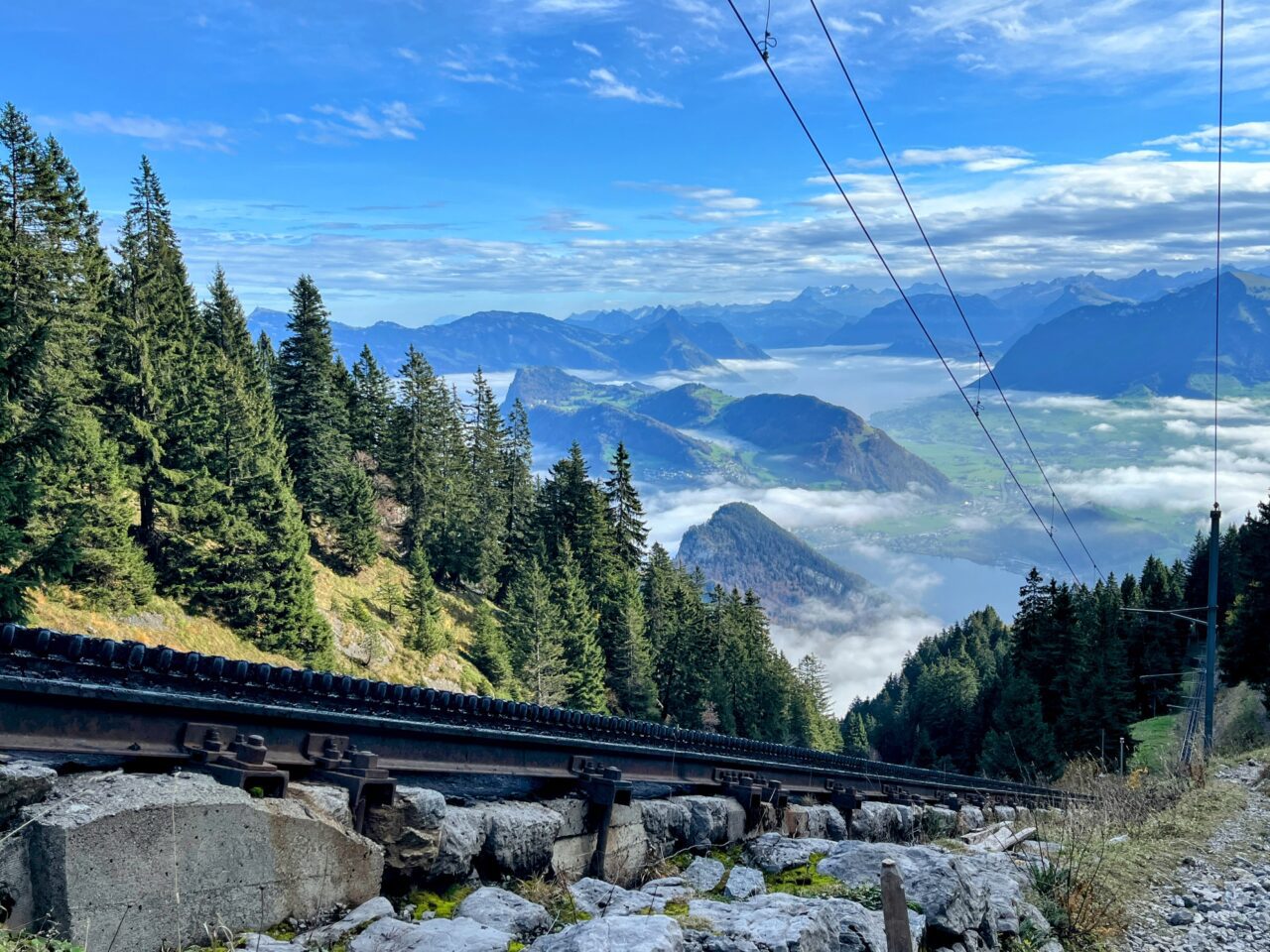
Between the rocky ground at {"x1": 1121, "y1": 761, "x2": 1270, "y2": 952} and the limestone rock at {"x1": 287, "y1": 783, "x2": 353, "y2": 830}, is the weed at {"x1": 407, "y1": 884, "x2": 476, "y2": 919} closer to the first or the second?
the limestone rock at {"x1": 287, "y1": 783, "x2": 353, "y2": 830}

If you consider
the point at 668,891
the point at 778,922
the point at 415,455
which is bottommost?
the point at 668,891

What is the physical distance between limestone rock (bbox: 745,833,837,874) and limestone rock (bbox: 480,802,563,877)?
2.58 meters

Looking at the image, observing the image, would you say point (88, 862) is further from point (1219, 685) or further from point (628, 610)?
point (1219, 685)

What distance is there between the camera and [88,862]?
5207 millimetres

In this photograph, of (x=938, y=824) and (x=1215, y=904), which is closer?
(x=1215, y=904)

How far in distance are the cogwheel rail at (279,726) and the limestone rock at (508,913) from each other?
1.14 m

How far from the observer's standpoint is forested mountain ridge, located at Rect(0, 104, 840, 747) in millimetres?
33281

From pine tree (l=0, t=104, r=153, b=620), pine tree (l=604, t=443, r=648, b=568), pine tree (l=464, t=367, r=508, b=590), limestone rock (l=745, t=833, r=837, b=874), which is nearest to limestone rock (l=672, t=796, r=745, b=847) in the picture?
limestone rock (l=745, t=833, r=837, b=874)

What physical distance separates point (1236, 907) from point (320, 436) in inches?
2335

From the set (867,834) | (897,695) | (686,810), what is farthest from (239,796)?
(897,695)

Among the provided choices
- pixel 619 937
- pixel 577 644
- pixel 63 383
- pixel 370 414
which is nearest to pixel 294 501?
pixel 63 383

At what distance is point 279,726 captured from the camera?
7.31 metres

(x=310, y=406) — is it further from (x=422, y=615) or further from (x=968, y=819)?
(x=968, y=819)

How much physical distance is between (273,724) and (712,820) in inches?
230
